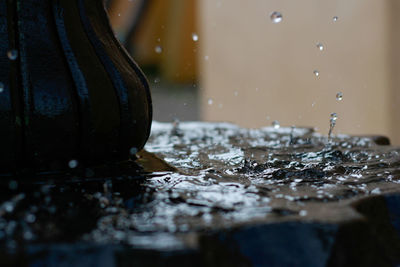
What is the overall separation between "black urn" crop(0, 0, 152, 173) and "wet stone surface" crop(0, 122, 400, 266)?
0.06 m

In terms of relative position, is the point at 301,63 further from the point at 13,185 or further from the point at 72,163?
the point at 13,185

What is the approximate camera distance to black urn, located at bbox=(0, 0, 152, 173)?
1.14 meters

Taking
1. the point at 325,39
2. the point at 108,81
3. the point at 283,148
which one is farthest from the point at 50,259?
the point at 325,39

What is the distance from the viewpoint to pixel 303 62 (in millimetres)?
4402

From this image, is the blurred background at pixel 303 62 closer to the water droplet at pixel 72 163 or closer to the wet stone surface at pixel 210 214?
the wet stone surface at pixel 210 214

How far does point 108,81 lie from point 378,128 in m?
2.83

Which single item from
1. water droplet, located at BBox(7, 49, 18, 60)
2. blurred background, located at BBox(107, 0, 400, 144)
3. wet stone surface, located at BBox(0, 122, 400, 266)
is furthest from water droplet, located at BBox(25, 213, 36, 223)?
blurred background, located at BBox(107, 0, 400, 144)

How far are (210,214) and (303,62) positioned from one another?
146 inches

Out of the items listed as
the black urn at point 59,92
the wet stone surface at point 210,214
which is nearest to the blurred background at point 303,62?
the wet stone surface at point 210,214

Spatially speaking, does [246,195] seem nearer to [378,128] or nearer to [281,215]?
[281,215]

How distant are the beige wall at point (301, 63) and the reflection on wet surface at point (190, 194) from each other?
2170 millimetres

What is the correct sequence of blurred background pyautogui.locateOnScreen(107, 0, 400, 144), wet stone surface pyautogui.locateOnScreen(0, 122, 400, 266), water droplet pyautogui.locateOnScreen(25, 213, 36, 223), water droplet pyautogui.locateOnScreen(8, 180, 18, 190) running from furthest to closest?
blurred background pyautogui.locateOnScreen(107, 0, 400, 144)
water droplet pyautogui.locateOnScreen(8, 180, 18, 190)
water droplet pyautogui.locateOnScreen(25, 213, 36, 223)
wet stone surface pyautogui.locateOnScreen(0, 122, 400, 266)

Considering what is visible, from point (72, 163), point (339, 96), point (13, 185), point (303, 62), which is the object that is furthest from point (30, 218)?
point (303, 62)

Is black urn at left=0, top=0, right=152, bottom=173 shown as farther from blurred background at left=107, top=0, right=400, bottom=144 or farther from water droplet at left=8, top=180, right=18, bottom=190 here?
blurred background at left=107, top=0, right=400, bottom=144
